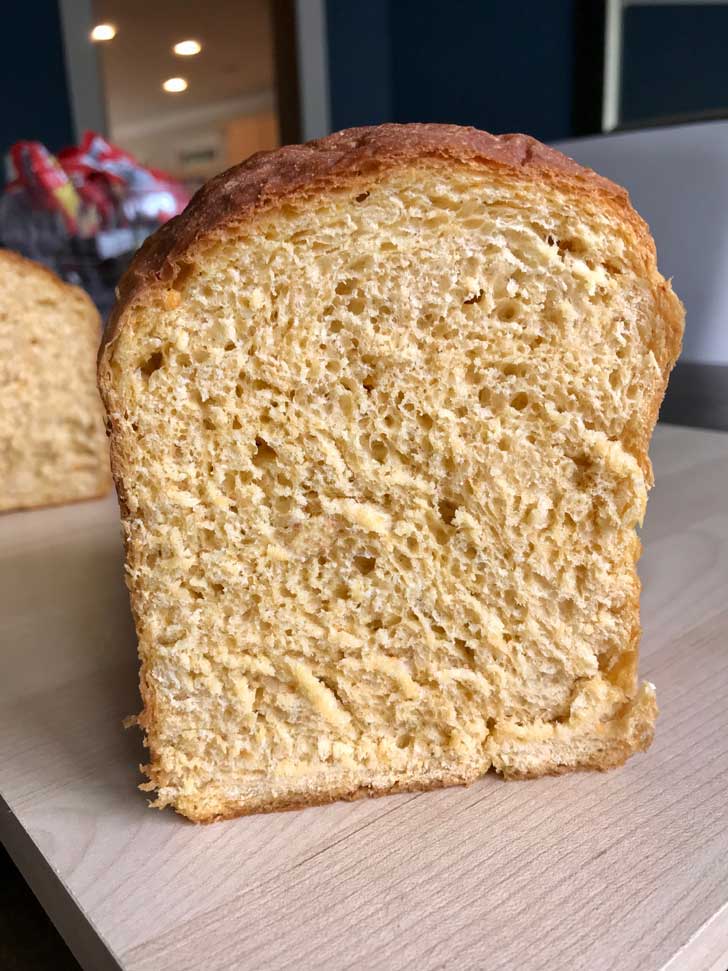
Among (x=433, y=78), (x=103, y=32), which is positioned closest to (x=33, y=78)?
(x=103, y=32)

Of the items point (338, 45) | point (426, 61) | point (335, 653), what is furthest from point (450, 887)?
point (426, 61)

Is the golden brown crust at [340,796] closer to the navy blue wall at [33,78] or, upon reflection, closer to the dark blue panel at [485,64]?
the navy blue wall at [33,78]

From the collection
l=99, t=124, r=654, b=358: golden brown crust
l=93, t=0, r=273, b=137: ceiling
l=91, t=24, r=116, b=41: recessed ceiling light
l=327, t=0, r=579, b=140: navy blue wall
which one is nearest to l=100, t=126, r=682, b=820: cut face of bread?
l=99, t=124, r=654, b=358: golden brown crust

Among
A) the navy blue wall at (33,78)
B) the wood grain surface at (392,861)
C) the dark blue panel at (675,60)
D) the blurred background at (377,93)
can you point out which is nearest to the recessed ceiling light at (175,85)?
the blurred background at (377,93)

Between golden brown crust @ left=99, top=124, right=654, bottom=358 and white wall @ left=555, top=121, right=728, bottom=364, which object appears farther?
white wall @ left=555, top=121, right=728, bottom=364

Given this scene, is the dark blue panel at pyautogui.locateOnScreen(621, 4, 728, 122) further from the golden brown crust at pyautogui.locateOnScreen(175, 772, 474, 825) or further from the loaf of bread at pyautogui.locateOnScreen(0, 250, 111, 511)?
the golden brown crust at pyautogui.locateOnScreen(175, 772, 474, 825)

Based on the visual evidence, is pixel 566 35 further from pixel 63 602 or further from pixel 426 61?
pixel 63 602
